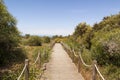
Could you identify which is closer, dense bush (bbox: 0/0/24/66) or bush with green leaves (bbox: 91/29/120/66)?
bush with green leaves (bbox: 91/29/120/66)

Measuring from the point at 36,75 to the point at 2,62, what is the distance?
35.6ft

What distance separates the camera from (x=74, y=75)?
585 inches

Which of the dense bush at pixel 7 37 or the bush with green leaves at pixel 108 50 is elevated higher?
the dense bush at pixel 7 37

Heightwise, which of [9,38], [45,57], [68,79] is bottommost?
[68,79]

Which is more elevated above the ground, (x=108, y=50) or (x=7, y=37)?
(x=7, y=37)

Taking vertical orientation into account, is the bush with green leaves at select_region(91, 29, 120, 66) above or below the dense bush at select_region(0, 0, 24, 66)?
below

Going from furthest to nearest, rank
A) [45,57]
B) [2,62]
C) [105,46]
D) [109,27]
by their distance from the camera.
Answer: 1. [109,27]
2. [2,62]
3. [45,57]
4. [105,46]

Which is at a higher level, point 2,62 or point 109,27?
point 109,27

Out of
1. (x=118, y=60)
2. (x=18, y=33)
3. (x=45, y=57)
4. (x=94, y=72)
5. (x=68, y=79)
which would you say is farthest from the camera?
(x=18, y=33)

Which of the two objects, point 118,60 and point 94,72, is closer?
point 94,72

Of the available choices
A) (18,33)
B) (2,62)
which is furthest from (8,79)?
(18,33)

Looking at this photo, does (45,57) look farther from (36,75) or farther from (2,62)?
(36,75)

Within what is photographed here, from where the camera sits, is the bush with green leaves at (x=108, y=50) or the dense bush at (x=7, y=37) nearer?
the bush with green leaves at (x=108, y=50)

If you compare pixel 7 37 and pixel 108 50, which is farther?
pixel 7 37
